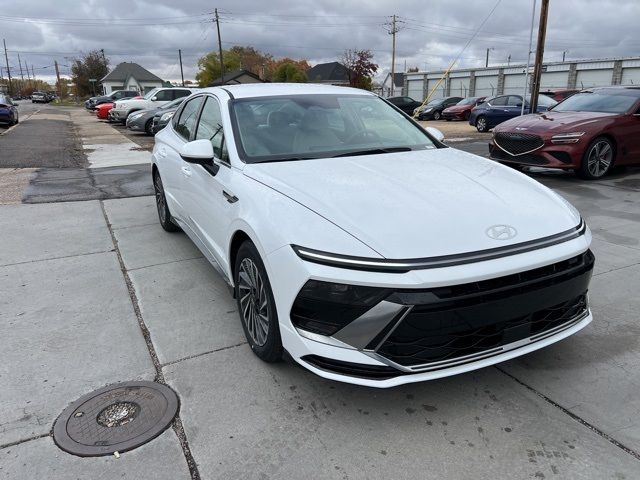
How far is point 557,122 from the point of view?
8305mm

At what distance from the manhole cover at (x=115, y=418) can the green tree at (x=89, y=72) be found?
9491 centimetres

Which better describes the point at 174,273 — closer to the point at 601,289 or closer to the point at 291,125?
the point at 291,125

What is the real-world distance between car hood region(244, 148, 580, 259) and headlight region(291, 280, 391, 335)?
211 millimetres

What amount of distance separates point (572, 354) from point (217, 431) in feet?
7.22

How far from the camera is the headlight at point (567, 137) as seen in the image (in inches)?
313

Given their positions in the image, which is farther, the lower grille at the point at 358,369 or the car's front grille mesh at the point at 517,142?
the car's front grille mesh at the point at 517,142

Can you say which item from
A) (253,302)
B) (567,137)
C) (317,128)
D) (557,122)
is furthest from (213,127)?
(557,122)

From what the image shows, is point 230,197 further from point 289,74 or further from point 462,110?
point 289,74

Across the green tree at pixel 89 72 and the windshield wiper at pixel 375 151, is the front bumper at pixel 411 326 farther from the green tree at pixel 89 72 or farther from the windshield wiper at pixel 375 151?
the green tree at pixel 89 72

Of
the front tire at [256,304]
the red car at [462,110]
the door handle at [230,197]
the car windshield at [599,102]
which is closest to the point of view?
the front tire at [256,304]

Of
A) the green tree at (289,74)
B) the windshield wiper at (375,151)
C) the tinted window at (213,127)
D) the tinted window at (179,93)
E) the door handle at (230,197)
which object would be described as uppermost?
the green tree at (289,74)

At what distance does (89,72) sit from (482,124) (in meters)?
86.0

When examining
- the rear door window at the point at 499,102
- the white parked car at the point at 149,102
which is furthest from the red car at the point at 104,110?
the rear door window at the point at 499,102

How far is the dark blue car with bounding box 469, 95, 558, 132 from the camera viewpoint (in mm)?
19297
